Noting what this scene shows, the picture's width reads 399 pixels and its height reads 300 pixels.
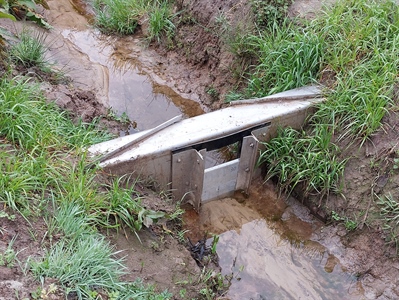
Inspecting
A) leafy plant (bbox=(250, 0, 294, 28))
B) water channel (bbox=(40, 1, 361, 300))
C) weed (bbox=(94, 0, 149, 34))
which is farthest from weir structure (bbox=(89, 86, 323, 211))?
weed (bbox=(94, 0, 149, 34))

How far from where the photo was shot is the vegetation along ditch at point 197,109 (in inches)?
123

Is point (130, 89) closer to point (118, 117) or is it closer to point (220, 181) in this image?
point (118, 117)

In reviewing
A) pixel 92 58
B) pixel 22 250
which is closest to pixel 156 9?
pixel 92 58

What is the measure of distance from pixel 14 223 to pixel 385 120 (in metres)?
3.41

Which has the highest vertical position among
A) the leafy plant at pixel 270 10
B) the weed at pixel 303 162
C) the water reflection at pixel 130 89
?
the leafy plant at pixel 270 10

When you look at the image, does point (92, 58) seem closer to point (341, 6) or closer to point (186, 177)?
point (186, 177)

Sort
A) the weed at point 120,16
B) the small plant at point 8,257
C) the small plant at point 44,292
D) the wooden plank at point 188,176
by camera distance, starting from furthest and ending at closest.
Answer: the weed at point 120,16 → the wooden plank at point 188,176 → the small plant at point 8,257 → the small plant at point 44,292

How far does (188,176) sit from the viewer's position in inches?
173

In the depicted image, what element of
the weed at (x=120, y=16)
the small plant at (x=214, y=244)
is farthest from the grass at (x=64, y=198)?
the weed at (x=120, y=16)

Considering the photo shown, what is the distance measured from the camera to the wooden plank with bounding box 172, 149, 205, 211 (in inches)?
165

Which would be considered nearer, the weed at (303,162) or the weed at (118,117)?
the weed at (303,162)

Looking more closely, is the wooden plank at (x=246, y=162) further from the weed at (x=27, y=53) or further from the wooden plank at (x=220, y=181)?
the weed at (x=27, y=53)

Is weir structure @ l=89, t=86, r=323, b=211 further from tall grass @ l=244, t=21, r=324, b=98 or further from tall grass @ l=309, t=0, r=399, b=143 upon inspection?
tall grass @ l=309, t=0, r=399, b=143

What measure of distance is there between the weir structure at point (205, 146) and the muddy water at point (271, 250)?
0.75ft
